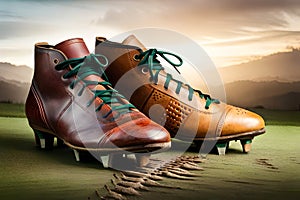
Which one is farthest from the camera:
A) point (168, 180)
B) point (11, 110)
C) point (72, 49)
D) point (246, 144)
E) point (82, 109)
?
point (11, 110)

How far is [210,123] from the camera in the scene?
134 cm

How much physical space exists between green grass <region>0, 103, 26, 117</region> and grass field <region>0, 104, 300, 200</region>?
777mm

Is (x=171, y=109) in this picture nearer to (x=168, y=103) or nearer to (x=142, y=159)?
(x=168, y=103)

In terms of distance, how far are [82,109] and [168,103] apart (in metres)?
0.28

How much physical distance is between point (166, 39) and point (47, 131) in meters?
0.75

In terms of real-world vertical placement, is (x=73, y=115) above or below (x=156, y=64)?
below

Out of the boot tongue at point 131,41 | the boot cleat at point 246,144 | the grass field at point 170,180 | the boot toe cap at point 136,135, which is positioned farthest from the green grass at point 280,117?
the boot toe cap at point 136,135

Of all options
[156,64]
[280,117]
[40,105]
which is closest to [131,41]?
[156,64]

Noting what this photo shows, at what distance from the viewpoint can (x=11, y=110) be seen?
240 cm

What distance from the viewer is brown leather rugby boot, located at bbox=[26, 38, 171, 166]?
1.04m

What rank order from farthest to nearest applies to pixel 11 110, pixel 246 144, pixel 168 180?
1. pixel 11 110
2. pixel 246 144
3. pixel 168 180

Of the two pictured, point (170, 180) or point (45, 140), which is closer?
point (170, 180)

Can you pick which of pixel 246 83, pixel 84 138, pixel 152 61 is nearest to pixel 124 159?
pixel 84 138

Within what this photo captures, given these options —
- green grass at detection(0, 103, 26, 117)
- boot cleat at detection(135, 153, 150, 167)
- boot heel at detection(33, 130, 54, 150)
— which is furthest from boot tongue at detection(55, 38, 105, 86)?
green grass at detection(0, 103, 26, 117)
